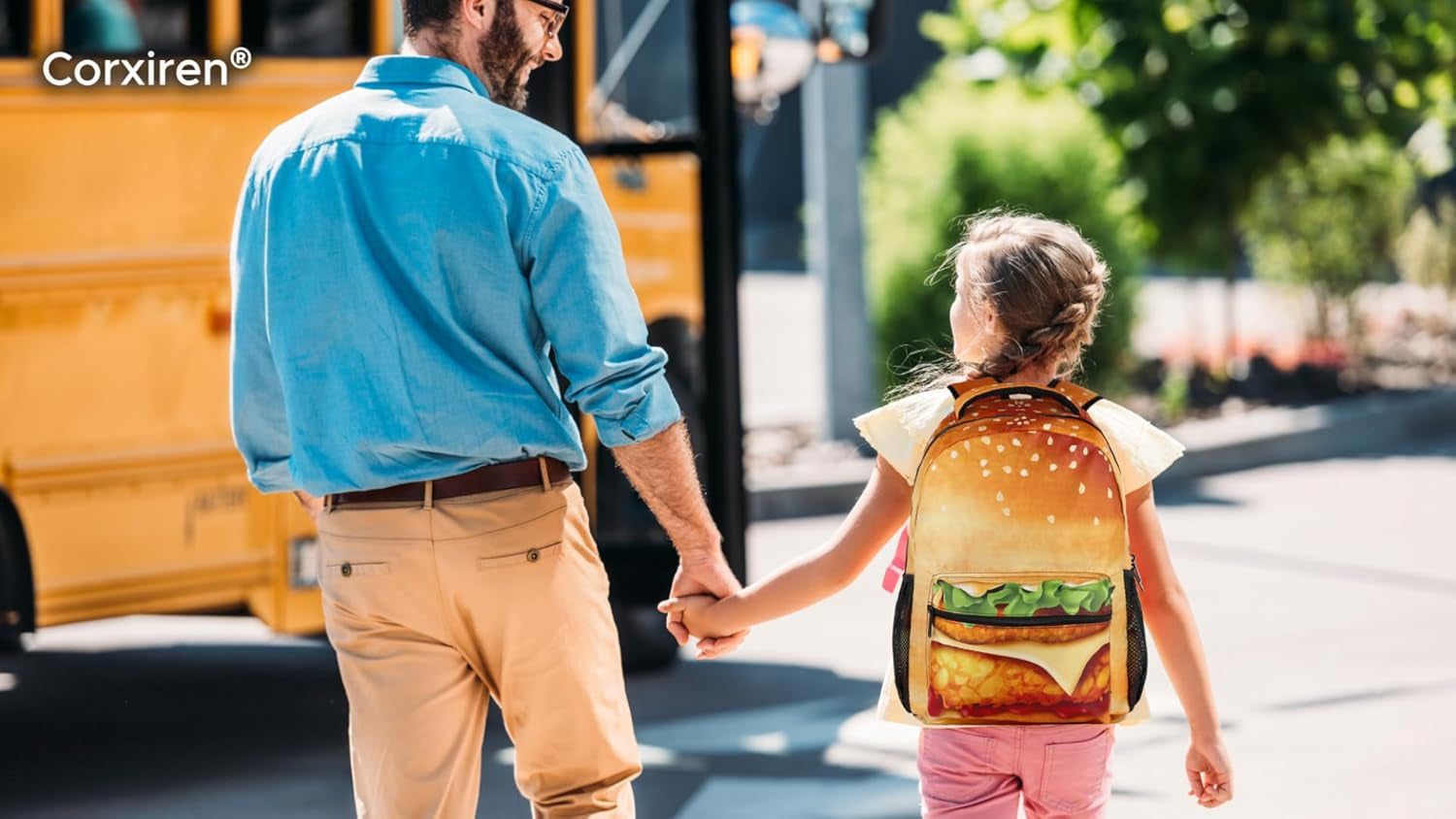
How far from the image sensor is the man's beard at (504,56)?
3.11 meters

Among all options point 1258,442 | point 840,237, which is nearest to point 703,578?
point 840,237

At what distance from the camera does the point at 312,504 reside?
3324mm

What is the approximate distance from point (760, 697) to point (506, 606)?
377cm

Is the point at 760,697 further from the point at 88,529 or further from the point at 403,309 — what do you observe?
the point at 403,309

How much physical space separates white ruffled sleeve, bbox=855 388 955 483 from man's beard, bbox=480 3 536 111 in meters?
0.75

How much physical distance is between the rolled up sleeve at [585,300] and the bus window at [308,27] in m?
3.11

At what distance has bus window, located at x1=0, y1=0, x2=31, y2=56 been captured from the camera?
5.25 meters

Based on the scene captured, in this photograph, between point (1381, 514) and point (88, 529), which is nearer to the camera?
point (88, 529)

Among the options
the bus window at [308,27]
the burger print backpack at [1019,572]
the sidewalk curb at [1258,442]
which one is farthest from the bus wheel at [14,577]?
the sidewalk curb at [1258,442]

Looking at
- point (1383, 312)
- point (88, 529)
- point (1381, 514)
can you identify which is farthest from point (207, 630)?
point (1383, 312)

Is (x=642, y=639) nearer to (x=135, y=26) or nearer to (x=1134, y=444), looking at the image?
(x=135, y=26)

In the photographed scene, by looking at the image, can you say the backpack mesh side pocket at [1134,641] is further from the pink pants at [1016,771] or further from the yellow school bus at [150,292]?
the yellow school bus at [150,292]

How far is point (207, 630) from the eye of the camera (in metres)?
7.59

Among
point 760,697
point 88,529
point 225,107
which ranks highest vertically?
point 225,107
